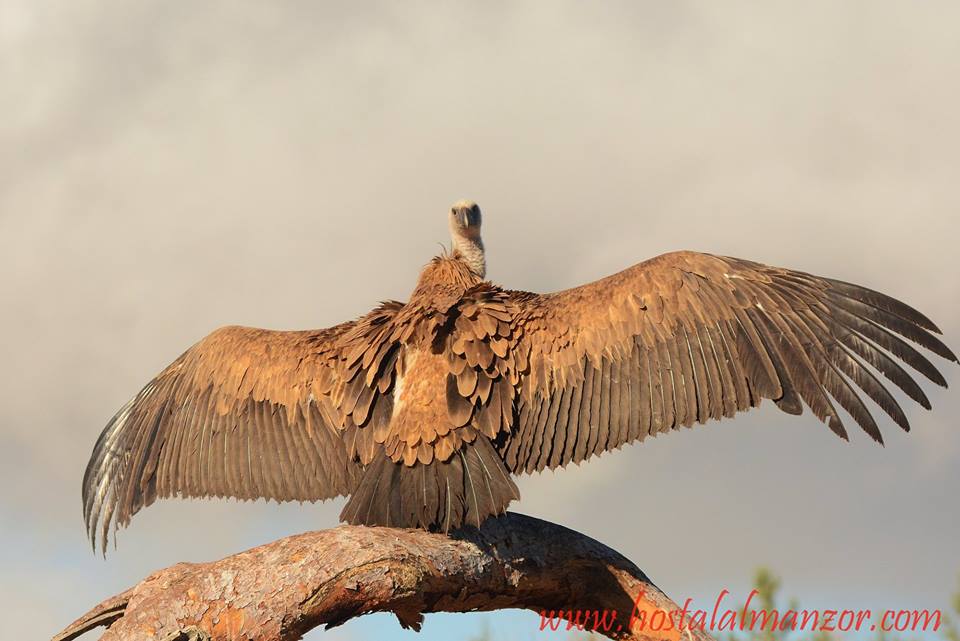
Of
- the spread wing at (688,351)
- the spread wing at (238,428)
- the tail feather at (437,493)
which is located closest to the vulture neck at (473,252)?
the spread wing at (238,428)

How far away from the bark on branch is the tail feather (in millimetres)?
120

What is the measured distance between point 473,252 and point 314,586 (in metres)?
3.43

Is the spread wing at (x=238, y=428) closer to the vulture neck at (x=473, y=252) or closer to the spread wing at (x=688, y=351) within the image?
the spread wing at (x=688, y=351)

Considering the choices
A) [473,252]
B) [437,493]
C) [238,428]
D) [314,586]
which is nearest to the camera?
[314,586]

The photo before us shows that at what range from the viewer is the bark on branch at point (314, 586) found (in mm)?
5160

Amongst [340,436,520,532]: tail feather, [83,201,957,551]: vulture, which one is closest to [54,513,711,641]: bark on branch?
[340,436,520,532]: tail feather

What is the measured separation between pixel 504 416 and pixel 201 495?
218cm

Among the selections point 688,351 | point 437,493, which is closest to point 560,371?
point 688,351

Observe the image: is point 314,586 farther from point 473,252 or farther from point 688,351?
point 473,252

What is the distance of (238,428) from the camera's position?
7086 millimetres

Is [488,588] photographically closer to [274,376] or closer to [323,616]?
[323,616]

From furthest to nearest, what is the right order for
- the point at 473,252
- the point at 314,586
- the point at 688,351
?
the point at 473,252 < the point at 688,351 < the point at 314,586

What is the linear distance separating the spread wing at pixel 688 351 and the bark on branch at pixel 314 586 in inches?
31.3

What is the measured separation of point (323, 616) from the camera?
5.28 metres
